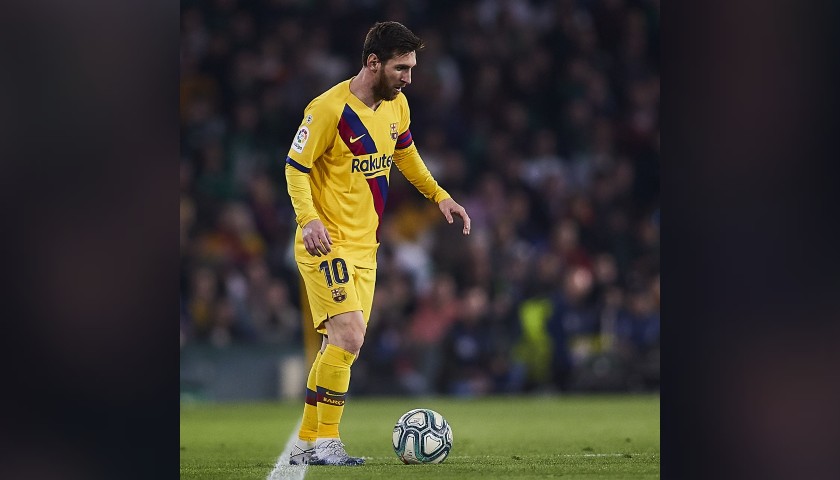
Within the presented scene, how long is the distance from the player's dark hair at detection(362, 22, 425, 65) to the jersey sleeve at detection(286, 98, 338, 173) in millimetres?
393

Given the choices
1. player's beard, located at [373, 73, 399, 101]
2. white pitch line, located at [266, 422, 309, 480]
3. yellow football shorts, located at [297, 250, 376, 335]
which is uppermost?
player's beard, located at [373, 73, 399, 101]

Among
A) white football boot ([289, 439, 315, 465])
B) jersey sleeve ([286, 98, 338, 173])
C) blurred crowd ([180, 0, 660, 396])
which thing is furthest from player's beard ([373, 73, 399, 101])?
blurred crowd ([180, 0, 660, 396])

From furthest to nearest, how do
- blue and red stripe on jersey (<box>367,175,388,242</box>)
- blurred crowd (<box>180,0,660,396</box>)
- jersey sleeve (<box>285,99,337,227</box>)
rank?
blurred crowd (<box>180,0,660,396</box>) → blue and red stripe on jersey (<box>367,175,388,242</box>) → jersey sleeve (<box>285,99,337,227</box>)

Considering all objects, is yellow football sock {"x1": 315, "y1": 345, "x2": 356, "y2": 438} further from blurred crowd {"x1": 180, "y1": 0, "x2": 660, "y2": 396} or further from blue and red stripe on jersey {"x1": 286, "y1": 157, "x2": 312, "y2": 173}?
blurred crowd {"x1": 180, "y1": 0, "x2": 660, "y2": 396}

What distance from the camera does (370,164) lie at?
664 centimetres

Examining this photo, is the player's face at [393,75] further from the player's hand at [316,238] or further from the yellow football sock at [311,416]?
the yellow football sock at [311,416]

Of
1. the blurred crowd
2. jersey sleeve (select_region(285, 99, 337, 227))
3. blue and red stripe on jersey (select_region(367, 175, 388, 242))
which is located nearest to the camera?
jersey sleeve (select_region(285, 99, 337, 227))

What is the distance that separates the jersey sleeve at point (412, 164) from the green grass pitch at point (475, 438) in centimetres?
147

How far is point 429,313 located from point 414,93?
3.46 metres

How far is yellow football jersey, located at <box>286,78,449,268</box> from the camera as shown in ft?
20.9

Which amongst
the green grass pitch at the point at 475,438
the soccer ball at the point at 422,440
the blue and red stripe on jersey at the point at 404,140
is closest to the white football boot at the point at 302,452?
the green grass pitch at the point at 475,438

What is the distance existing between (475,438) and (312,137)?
9.80 ft
